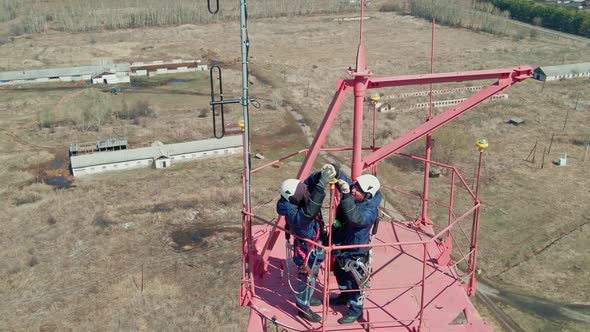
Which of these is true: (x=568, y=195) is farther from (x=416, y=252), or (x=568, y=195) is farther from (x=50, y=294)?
(x=50, y=294)

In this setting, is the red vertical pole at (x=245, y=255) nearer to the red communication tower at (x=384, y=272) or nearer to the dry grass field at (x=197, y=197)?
the red communication tower at (x=384, y=272)

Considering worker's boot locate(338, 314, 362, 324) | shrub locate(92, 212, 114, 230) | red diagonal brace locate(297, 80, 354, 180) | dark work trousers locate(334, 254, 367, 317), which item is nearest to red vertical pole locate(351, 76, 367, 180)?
red diagonal brace locate(297, 80, 354, 180)

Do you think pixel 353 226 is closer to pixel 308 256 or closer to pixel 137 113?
→ pixel 308 256

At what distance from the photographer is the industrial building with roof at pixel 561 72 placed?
59.1 meters

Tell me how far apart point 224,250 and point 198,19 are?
78608 mm

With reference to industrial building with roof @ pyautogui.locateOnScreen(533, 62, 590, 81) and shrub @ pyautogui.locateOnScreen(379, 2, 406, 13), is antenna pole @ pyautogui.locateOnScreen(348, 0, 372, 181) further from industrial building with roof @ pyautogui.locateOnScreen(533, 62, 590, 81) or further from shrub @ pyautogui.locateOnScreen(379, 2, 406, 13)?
shrub @ pyautogui.locateOnScreen(379, 2, 406, 13)

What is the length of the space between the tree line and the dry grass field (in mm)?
18044

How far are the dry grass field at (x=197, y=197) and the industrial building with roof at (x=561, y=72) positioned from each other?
1.28 meters

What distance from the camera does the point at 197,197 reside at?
34188 mm

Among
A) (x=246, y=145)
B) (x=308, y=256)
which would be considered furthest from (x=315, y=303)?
(x=246, y=145)

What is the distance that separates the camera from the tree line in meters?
82.8

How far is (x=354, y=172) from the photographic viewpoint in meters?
10.8

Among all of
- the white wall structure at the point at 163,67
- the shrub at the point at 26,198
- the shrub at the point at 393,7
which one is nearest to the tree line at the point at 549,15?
the shrub at the point at 393,7

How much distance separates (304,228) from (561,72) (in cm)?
5875
